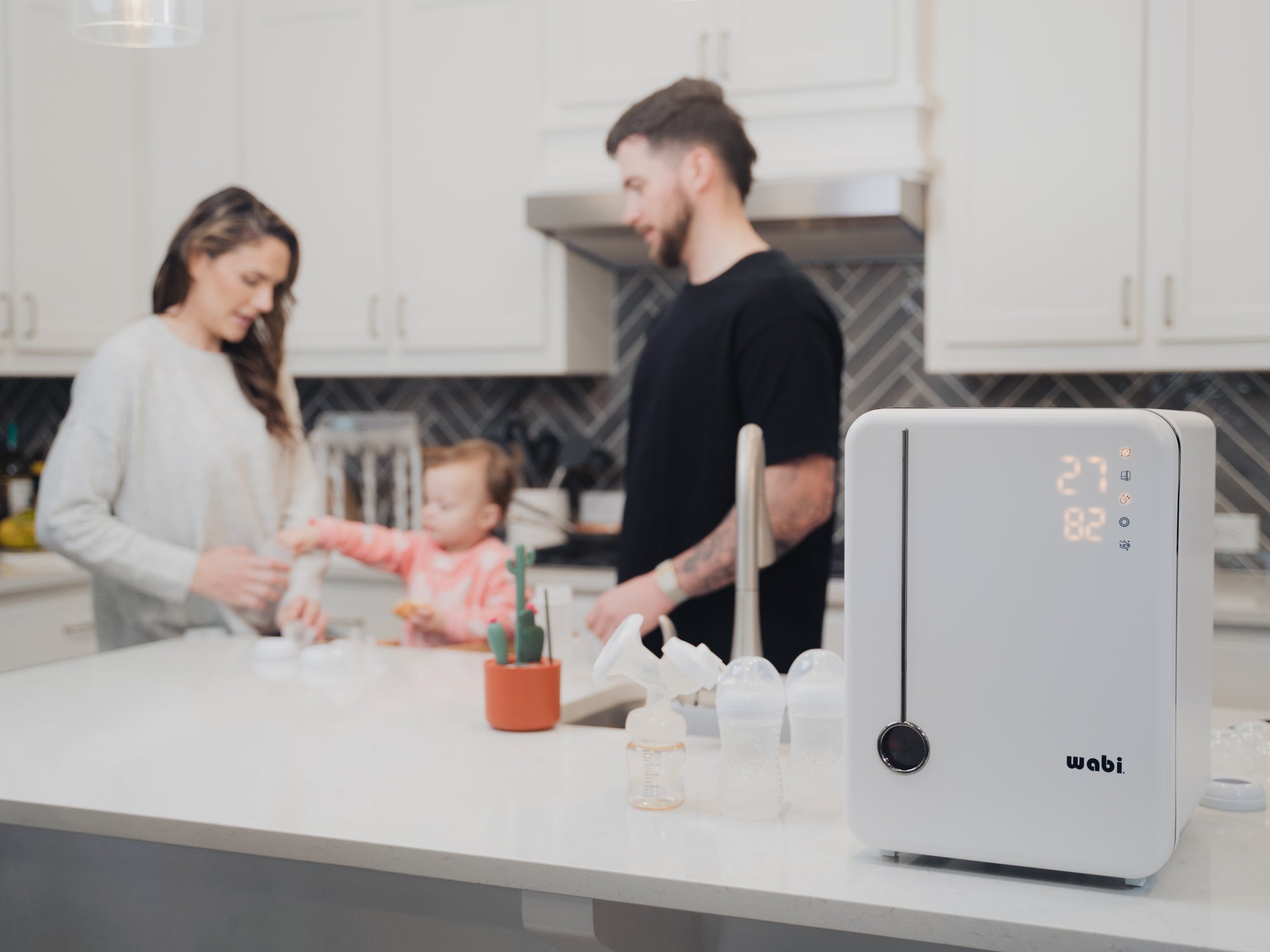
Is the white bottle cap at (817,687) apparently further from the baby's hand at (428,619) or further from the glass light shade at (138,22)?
the glass light shade at (138,22)

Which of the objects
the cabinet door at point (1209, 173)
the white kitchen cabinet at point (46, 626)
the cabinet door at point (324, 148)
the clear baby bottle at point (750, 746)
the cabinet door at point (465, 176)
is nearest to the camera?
the clear baby bottle at point (750, 746)

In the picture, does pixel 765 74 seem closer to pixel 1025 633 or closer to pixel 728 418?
pixel 728 418

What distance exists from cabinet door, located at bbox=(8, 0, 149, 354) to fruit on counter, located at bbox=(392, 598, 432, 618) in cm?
167

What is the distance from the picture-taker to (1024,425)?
0.77 m

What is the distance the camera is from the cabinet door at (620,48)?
8.65ft

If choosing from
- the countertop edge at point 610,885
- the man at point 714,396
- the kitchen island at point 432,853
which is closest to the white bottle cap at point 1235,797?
the kitchen island at point 432,853

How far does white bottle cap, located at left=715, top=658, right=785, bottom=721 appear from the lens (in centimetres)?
91

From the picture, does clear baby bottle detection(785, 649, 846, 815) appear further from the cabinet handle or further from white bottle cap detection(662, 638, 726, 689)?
the cabinet handle

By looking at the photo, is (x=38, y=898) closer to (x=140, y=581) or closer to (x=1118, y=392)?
(x=140, y=581)

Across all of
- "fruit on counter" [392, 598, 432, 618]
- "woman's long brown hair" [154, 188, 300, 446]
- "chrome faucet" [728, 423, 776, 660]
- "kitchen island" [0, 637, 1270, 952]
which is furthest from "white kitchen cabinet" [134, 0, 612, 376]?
"chrome faucet" [728, 423, 776, 660]

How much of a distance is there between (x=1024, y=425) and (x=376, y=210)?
250 cm

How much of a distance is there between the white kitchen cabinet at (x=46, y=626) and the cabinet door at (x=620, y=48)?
1.68 metres

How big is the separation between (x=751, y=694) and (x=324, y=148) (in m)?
2.54

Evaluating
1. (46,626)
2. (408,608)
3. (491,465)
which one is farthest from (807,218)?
(46,626)
